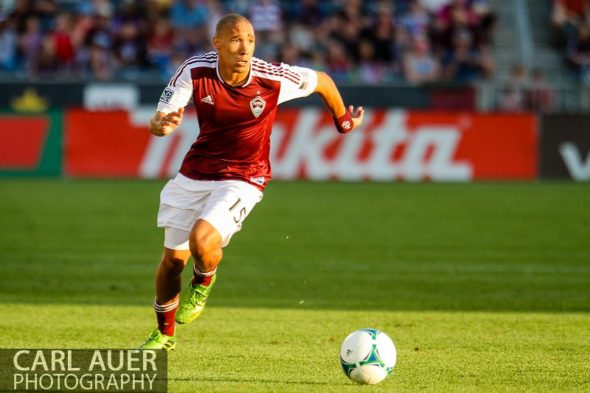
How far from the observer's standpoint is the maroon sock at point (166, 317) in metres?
8.43

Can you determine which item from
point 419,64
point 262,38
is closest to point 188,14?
point 262,38

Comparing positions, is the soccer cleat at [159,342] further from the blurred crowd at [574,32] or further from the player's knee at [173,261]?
the blurred crowd at [574,32]

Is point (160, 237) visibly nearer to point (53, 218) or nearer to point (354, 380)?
point (53, 218)

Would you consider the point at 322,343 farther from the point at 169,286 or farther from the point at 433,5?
the point at 433,5

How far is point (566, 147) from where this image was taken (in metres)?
24.9

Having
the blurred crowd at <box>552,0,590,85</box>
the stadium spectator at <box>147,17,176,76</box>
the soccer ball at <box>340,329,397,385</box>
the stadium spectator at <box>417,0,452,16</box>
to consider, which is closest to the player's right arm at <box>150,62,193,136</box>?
the soccer ball at <box>340,329,397,385</box>

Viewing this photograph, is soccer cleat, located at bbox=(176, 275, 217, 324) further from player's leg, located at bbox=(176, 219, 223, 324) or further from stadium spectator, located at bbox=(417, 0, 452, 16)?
stadium spectator, located at bbox=(417, 0, 452, 16)

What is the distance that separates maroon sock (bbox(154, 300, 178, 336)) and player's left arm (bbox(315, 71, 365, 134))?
179 cm

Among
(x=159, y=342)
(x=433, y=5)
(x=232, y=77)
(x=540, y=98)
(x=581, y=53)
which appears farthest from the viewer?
(x=433, y=5)

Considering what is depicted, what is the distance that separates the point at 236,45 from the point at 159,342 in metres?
2.08

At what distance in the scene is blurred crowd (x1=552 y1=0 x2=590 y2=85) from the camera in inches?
1156

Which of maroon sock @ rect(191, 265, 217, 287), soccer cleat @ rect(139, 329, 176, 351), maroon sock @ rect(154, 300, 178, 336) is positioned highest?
maroon sock @ rect(191, 265, 217, 287)

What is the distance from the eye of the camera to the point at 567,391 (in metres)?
7.30

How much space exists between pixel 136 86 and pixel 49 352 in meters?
18.6
